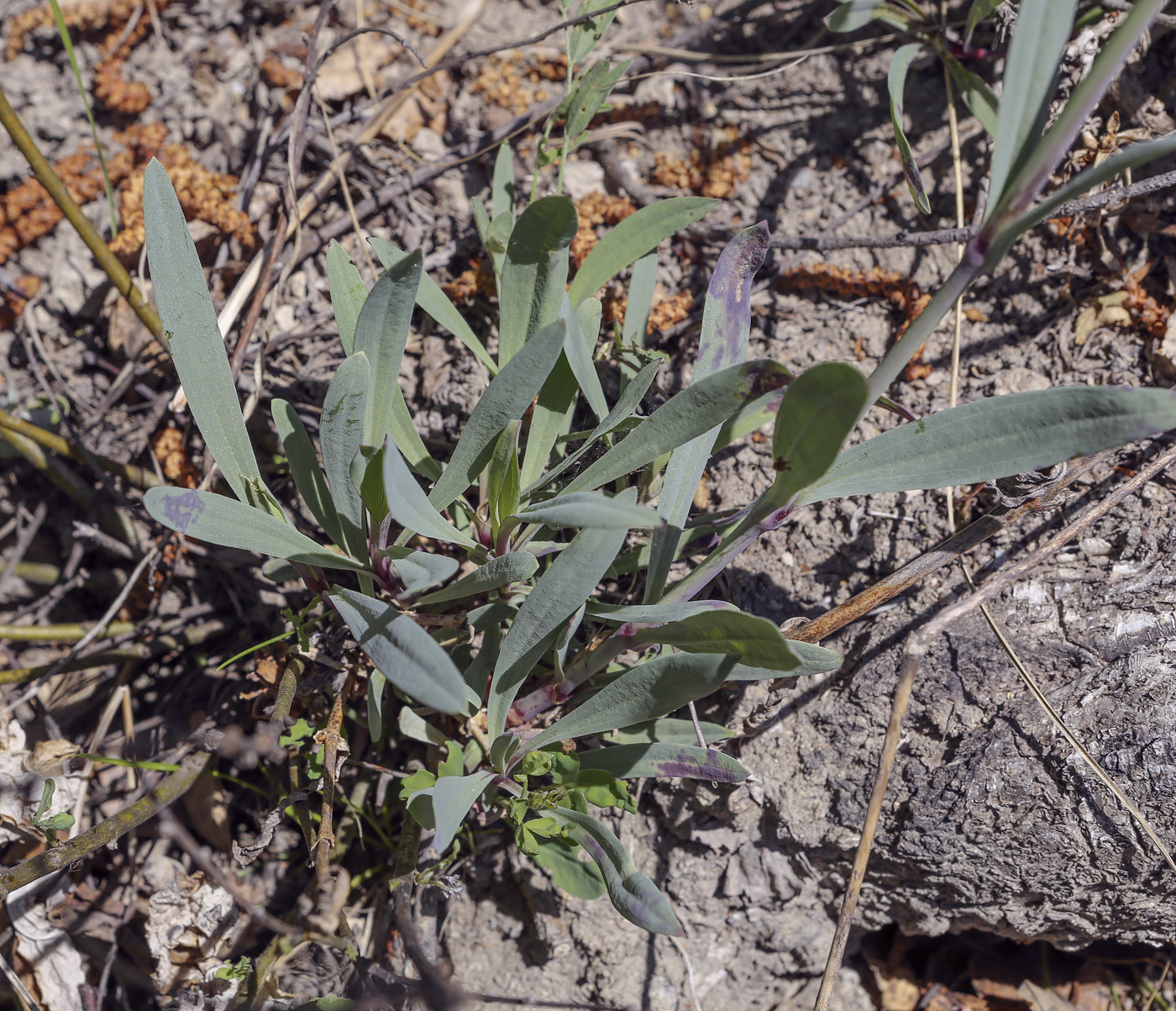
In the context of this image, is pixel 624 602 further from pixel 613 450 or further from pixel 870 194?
pixel 870 194

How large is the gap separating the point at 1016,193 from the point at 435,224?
60.9 inches

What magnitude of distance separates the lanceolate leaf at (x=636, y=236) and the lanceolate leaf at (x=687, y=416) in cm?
50

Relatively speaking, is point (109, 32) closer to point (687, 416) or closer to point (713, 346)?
point (713, 346)

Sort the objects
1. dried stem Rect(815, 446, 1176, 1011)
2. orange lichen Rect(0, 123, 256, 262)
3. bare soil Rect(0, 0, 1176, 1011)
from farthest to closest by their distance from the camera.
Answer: orange lichen Rect(0, 123, 256, 262) → bare soil Rect(0, 0, 1176, 1011) → dried stem Rect(815, 446, 1176, 1011)

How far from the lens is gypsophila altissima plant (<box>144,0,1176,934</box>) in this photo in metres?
1.06

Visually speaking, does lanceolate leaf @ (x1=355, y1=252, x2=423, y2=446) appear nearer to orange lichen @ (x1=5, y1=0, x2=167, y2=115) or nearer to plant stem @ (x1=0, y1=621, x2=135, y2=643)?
plant stem @ (x1=0, y1=621, x2=135, y2=643)

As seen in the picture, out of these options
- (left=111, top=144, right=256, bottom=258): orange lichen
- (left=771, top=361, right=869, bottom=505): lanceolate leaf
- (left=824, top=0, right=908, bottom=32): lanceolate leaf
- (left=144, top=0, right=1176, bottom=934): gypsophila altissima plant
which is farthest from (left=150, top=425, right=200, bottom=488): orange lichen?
(left=824, top=0, right=908, bottom=32): lanceolate leaf

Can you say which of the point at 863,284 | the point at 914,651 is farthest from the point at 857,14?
the point at 914,651

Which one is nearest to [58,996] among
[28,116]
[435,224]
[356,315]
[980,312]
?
[356,315]

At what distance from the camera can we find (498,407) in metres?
1.32

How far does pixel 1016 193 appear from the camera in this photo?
3.31 ft

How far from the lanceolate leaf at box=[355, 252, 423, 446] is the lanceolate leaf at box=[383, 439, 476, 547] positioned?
0.18 metres

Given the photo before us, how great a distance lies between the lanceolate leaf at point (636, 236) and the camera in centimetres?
158

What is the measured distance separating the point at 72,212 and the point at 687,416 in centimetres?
155
